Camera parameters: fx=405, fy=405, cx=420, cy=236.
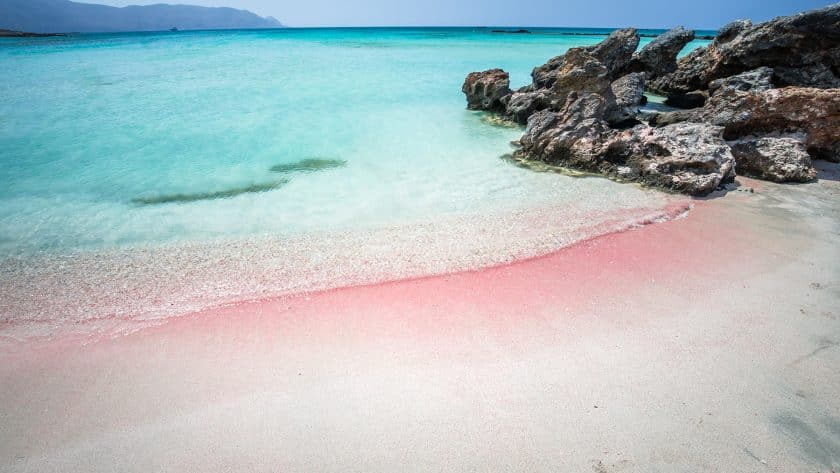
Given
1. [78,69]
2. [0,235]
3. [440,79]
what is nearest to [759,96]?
[0,235]

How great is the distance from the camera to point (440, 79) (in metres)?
20.4

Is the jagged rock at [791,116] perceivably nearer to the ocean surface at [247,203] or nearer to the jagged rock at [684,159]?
the jagged rock at [684,159]

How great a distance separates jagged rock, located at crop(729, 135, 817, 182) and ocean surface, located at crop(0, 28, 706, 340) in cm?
236

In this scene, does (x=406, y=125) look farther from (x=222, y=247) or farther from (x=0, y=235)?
(x=0, y=235)

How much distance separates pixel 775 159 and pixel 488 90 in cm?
840

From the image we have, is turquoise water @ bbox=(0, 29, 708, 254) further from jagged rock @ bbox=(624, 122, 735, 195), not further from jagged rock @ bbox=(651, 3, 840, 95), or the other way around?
jagged rock @ bbox=(651, 3, 840, 95)

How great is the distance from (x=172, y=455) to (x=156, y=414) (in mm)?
419

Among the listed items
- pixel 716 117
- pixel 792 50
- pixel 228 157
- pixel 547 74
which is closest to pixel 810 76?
pixel 792 50

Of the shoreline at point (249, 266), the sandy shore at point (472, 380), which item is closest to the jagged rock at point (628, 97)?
the shoreline at point (249, 266)

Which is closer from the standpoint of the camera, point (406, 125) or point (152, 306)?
point (152, 306)

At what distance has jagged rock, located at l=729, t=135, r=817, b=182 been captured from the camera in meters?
6.98

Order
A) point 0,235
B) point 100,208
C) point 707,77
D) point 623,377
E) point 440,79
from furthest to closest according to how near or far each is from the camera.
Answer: point 440,79, point 707,77, point 100,208, point 0,235, point 623,377

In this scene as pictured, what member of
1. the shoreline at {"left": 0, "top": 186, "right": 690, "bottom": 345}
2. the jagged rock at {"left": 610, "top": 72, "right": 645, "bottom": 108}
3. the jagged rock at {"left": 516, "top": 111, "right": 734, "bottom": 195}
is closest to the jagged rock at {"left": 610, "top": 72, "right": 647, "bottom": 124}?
the jagged rock at {"left": 610, "top": 72, "right": 645, "bottom": 108}

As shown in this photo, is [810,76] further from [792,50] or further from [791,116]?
[791,116]
